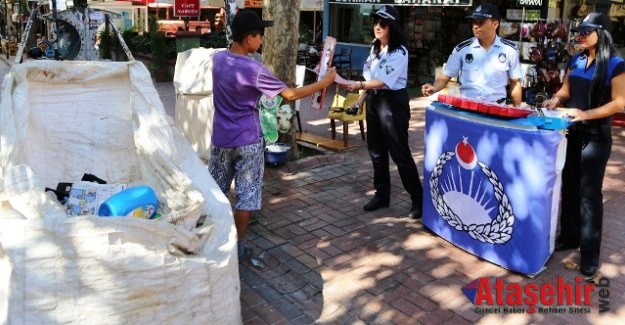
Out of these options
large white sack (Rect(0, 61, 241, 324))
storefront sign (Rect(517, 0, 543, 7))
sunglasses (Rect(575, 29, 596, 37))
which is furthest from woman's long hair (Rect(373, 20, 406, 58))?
storefront sign (Rect(517, 0, 543, 7))

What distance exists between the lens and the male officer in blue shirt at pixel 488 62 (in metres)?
3.89

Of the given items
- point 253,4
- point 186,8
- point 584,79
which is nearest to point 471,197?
point 584,79

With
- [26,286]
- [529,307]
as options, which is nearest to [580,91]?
[529,307]

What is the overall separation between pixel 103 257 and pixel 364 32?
1212 cm

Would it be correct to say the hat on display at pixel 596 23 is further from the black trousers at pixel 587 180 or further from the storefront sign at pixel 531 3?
the storefront sign at pixel 531 3

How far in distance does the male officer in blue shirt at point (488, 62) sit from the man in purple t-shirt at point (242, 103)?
3.48ft

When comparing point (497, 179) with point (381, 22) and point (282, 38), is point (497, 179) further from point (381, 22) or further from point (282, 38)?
point (282, 38)

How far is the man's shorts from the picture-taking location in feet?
11.8

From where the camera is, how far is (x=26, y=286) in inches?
89.2

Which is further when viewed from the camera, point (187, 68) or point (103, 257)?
point (187, 68)

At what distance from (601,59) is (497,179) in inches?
36.6

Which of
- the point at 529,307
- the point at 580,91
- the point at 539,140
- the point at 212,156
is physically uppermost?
the point at 580,91

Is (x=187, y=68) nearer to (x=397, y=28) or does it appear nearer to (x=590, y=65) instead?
(x=397, y=28)

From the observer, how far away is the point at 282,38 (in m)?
5.93
